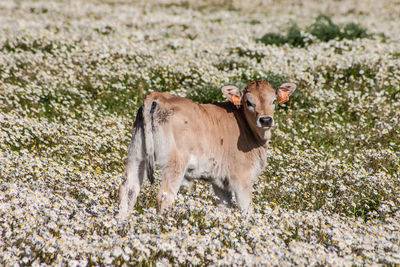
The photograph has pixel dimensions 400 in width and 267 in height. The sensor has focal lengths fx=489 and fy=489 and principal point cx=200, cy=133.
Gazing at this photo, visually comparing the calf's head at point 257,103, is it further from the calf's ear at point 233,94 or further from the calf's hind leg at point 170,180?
the calf's hind leg at point 170,180

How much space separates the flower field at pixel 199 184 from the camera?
246 inches

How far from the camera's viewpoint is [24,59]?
630 inches

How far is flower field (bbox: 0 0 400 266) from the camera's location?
625 cm

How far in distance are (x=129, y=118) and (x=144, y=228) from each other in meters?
6.62

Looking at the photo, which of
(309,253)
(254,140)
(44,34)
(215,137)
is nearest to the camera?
(309,253)

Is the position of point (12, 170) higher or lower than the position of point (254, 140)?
lower

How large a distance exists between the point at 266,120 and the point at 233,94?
1057mm

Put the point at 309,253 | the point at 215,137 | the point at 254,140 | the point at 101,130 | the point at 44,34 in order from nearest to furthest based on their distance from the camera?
the point at 309,253 < the point at 215,137 < the point at 254,140 < the point at 101,130 < the point at 44,34

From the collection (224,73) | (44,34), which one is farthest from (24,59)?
(224,73)

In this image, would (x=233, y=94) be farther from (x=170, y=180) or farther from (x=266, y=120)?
(x=170, y=180)

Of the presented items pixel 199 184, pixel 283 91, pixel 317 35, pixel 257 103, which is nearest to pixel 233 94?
pixel 257 103

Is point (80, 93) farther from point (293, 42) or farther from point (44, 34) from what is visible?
point (293, 42)

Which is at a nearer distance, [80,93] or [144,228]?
[144,228]

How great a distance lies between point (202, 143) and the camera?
305 inches
